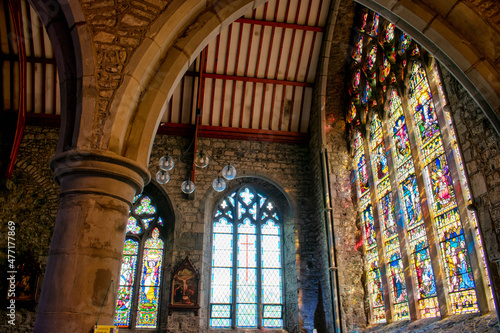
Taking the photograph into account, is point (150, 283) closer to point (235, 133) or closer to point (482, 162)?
point (235, 133)

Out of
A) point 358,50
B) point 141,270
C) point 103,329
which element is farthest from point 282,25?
point 103,329

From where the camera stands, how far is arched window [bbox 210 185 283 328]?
22.7ft

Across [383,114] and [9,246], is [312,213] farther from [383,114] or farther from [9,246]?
[9,246]

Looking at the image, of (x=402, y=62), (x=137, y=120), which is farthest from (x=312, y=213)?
(x=137, y=120)

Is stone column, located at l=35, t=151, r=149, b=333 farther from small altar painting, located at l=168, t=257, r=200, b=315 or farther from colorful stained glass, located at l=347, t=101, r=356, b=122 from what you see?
colorful stained glass, located at l=347, t=101, r=356, b=122

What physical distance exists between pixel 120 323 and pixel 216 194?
9.18 ft

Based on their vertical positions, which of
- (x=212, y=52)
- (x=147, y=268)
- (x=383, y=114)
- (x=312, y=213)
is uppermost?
(x=212, y=52)

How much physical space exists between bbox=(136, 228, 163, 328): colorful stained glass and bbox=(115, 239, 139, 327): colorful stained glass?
0.57 feet

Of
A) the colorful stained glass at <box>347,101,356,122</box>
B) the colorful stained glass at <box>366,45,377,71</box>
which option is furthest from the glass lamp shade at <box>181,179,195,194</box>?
the colorful stained glass at <box>366,45,377,71</box>

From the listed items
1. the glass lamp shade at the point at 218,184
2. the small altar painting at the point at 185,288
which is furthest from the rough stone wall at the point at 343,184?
the small altar painting at the point at 185,288

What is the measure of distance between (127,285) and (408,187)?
4.97m

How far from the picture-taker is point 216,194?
7.50m

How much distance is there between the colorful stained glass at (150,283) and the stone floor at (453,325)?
12.7ft

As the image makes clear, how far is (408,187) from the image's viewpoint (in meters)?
4.97
